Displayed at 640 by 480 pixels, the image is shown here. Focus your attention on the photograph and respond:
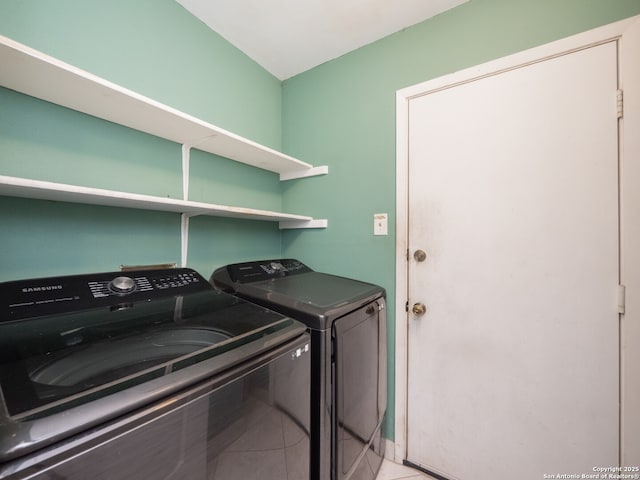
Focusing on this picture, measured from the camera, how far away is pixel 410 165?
1559 mm

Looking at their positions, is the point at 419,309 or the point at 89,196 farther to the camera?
the point at 419,309

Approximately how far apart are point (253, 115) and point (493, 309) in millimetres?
1967

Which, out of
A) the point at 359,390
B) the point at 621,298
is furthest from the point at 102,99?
the point at 621,298

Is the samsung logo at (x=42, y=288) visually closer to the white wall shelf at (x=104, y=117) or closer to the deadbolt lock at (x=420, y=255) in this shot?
the white wall shelf at (x=104, y=117)

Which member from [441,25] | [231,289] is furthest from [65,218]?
[441,25]

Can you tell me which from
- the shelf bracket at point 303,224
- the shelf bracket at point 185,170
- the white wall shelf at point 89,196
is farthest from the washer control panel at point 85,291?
the shelf bracket at point 303,224

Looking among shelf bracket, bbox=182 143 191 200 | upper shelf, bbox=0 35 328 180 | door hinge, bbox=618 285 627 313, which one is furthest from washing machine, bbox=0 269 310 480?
door hinge, bbox=618 285 627 313

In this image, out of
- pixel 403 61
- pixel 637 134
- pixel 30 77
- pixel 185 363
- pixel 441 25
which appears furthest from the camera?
pixel 403 61

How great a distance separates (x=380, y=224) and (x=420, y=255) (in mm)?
310

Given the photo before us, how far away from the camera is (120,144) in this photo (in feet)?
4.08

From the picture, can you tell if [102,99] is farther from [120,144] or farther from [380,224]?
[380,224]

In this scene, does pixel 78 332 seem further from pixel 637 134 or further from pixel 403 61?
pixel 637 134

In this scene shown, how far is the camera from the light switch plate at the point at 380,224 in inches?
64.2

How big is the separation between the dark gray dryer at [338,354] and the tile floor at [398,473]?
6cm
